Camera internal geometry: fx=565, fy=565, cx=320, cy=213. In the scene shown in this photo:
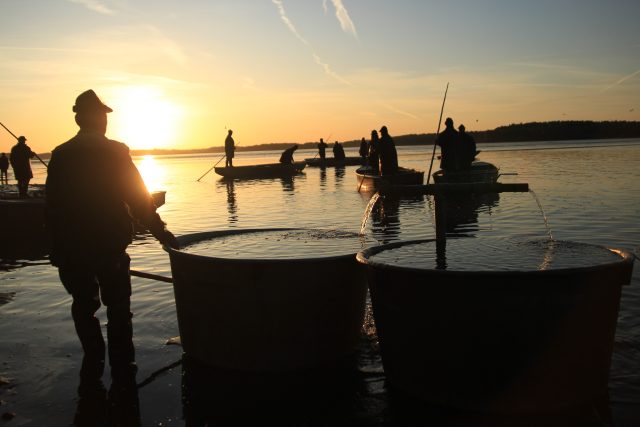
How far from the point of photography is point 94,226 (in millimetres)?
4668

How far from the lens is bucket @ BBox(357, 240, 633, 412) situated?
347 centimetres

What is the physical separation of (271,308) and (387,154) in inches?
590

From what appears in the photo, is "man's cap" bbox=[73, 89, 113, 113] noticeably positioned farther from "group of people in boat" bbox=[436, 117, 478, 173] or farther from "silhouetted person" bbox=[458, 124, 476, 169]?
"silhouetted person" bbox=[458, 124, 476, 169]

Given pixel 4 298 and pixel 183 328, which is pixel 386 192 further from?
pixel 4 298

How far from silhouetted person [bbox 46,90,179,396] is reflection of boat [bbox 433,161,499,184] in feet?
48.0

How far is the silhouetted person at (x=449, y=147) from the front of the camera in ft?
58.0

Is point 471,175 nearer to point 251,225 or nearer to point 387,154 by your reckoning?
point 387,154

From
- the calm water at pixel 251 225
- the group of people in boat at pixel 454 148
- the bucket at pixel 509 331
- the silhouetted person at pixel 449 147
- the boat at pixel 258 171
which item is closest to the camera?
the bucket at pixel 509 331

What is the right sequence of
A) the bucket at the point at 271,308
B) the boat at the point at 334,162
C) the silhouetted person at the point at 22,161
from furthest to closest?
1. the boat at the point at 334,162
2. the silhouetted person at the point at 22,161
3. the bucket at the point at 271,308

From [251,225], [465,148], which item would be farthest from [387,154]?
[251,225]

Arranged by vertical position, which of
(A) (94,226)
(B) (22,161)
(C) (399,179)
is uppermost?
(B) (22,161)

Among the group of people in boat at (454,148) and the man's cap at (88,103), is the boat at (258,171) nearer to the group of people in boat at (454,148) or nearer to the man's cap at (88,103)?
the group of people in boat at (454,148)

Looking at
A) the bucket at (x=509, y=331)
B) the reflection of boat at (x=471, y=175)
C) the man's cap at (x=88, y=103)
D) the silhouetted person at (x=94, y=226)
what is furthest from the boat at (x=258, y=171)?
the bucket at (x=509, y=331)

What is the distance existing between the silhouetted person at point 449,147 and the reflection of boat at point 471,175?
10.4 inches
